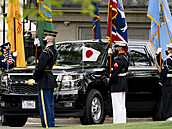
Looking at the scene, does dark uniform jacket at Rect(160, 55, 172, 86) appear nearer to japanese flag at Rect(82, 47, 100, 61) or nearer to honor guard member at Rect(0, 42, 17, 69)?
japanese flag at Rect(82, 47, 100, 61)

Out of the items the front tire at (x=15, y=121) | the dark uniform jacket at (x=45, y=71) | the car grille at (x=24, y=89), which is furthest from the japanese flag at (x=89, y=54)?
the front tire at (x=15, y=121)

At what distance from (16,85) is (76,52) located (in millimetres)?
1704

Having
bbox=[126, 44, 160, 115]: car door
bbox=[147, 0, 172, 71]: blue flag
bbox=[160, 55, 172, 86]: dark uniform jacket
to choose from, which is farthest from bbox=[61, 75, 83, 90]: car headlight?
bbox=[147, 0, 172, 71]: blue flag

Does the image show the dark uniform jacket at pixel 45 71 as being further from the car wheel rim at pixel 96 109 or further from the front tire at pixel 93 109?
the car wheel rim at pixel 96 109

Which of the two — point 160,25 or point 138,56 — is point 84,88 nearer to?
point 138,56

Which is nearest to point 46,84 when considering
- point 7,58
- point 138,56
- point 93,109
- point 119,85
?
point 93,109

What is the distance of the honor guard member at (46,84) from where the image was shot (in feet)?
35.1

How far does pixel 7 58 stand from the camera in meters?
14.3

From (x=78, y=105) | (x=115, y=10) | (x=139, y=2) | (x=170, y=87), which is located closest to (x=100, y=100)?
(x=78, y=105)

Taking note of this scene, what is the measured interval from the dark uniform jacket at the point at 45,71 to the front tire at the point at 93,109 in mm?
1129

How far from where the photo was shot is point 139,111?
41.9ft

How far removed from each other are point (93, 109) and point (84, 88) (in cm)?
56

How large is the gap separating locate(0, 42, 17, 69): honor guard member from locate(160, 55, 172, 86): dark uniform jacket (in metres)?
4.06

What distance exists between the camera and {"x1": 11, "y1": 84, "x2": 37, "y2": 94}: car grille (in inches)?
460
